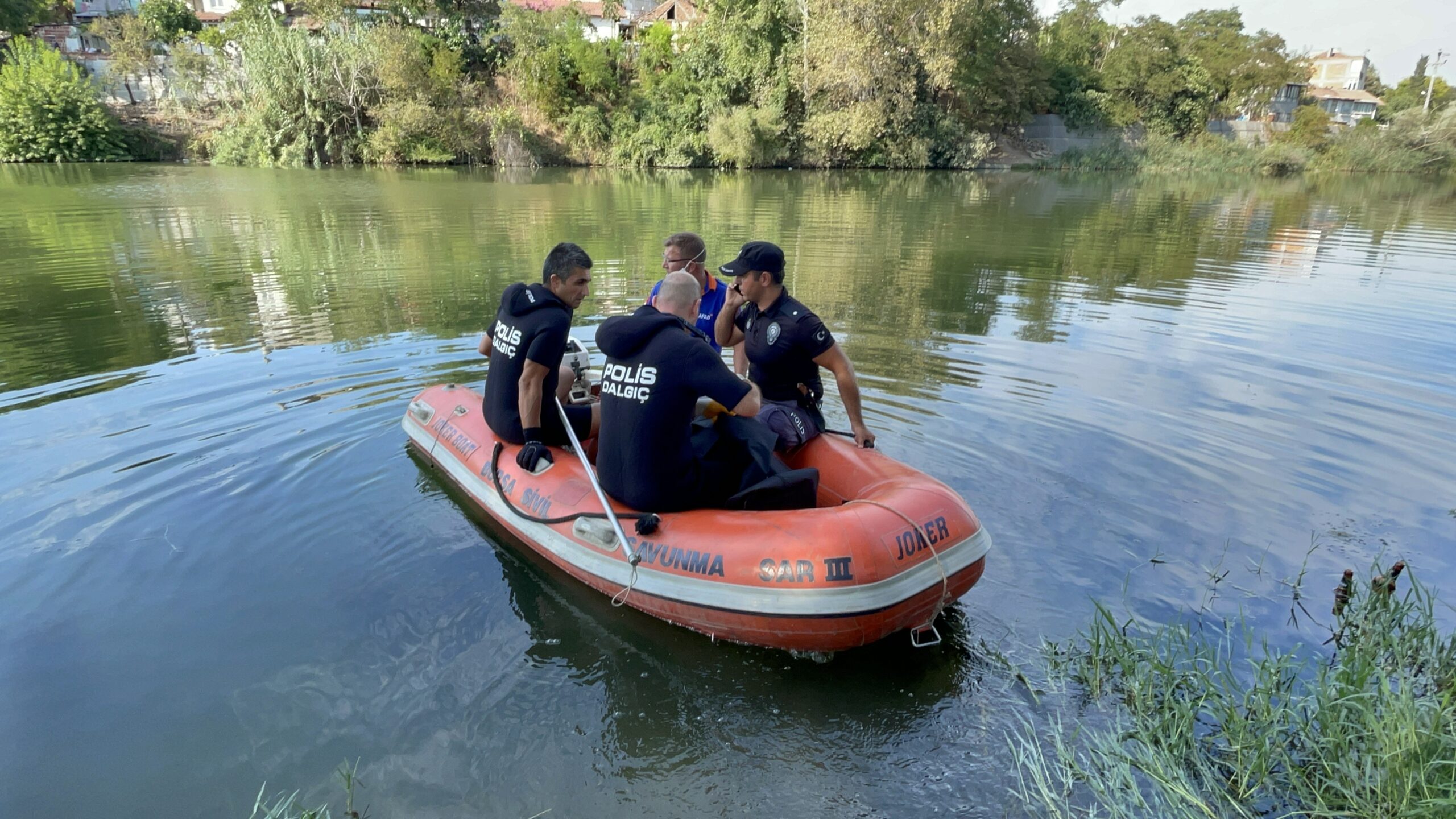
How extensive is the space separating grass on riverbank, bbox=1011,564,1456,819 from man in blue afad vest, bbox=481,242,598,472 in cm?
284

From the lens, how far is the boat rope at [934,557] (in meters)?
3.28

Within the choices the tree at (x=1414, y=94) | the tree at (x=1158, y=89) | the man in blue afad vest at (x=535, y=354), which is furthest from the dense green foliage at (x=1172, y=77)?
the man in blue afad vest at (x=535, y=354)

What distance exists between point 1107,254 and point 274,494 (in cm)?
1278

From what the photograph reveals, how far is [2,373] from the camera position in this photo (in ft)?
21.7

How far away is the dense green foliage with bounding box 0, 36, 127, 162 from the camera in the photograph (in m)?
29.6

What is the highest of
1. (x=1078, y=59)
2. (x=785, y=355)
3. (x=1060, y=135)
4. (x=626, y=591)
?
(x=1078, y=59)

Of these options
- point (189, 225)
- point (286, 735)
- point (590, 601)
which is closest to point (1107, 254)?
point (590, 601)

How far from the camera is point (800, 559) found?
3.21 meters

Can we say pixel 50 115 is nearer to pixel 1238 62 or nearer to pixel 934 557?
pixel 934 557

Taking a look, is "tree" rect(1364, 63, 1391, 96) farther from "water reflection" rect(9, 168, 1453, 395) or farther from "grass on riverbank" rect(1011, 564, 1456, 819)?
"grass on riverbank" rect(1011, 564, 1456, 819)

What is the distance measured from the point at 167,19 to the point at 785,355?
152ft

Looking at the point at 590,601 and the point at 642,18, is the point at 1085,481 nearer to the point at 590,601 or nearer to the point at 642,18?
the point at 590,601

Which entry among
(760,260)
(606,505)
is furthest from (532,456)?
(760,260)

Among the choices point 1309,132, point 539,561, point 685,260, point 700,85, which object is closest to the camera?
point 539,561
